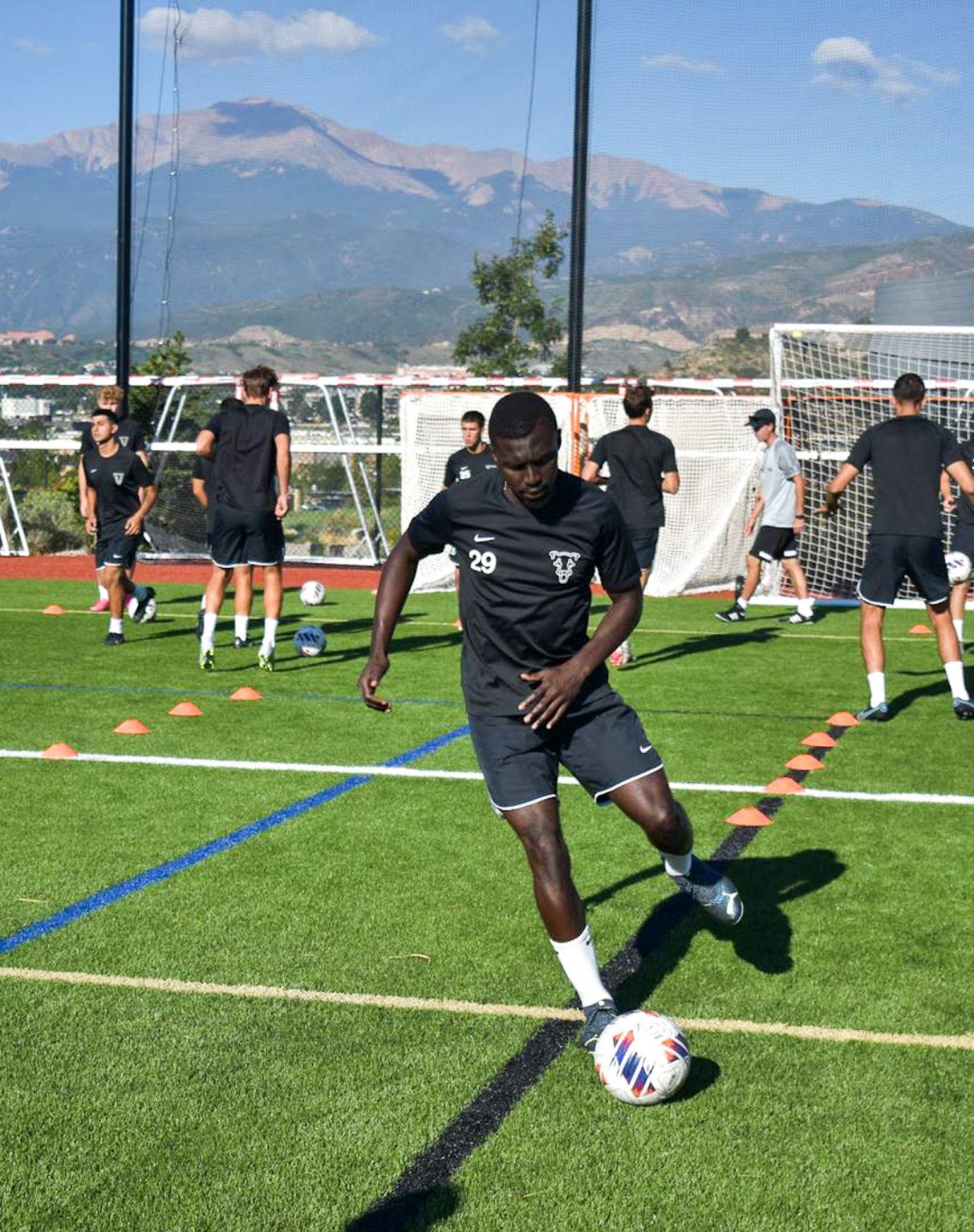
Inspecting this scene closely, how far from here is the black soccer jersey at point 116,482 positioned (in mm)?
14109

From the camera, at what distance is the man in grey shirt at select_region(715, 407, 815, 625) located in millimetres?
16484

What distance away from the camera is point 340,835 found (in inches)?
292

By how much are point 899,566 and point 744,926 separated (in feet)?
16.3

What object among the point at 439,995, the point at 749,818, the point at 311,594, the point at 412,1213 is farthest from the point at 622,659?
the point at 412,1213

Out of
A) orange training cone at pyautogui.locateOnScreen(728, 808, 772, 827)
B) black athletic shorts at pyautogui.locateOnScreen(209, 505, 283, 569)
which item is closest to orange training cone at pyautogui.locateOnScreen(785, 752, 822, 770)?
orange training cone at pyautogui.locateOnScreen(728, 808, 772, 827)

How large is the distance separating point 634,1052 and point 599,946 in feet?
4.68

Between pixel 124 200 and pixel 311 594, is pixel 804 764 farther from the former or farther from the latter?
pixel 124 200

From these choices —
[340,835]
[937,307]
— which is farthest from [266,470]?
[937,307]

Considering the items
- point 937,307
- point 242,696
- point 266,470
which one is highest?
point 937,307

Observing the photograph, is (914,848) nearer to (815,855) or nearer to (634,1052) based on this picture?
(815,855)

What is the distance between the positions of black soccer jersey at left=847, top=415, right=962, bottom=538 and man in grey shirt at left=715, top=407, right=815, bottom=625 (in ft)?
18.6

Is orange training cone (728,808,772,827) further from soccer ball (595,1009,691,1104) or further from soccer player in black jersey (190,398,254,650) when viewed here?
soccer player in black jersey (190,398,254,650)

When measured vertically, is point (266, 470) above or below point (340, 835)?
above

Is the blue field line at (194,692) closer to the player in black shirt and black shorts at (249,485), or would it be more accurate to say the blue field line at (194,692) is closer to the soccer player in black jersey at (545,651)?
the player in black shirt and black shorts at (249,485)
